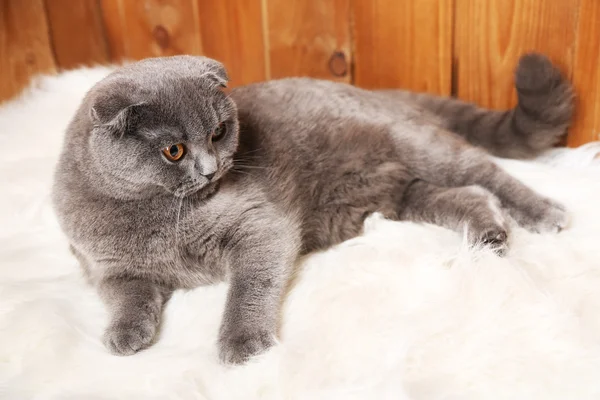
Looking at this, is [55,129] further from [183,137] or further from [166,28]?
[183,137]

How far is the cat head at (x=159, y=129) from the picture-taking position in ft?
3.14

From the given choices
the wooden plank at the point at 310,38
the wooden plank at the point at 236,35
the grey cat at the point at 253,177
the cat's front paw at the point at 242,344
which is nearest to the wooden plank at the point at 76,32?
the wooden plank at the point at 236,35

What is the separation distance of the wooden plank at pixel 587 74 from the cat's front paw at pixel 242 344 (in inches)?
37.7

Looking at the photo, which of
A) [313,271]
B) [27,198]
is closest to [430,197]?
[313,271]

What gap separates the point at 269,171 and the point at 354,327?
16.7 inches

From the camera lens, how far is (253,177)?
3.87ft

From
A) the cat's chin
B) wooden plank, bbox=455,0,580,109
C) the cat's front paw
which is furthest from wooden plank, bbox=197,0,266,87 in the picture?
the cat's front paw

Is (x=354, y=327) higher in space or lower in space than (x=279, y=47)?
lower

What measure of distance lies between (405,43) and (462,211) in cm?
60

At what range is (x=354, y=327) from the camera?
0.90 meters

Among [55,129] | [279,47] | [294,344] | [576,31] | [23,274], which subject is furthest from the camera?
[279,47]

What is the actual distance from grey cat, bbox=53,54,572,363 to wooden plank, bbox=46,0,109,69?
84cm

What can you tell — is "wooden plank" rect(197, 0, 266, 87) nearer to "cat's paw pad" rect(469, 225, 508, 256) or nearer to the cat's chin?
the cat's chin

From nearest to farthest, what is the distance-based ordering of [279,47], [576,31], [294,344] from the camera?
1. [294,344]
2. [576,31]
3. [279,47]
